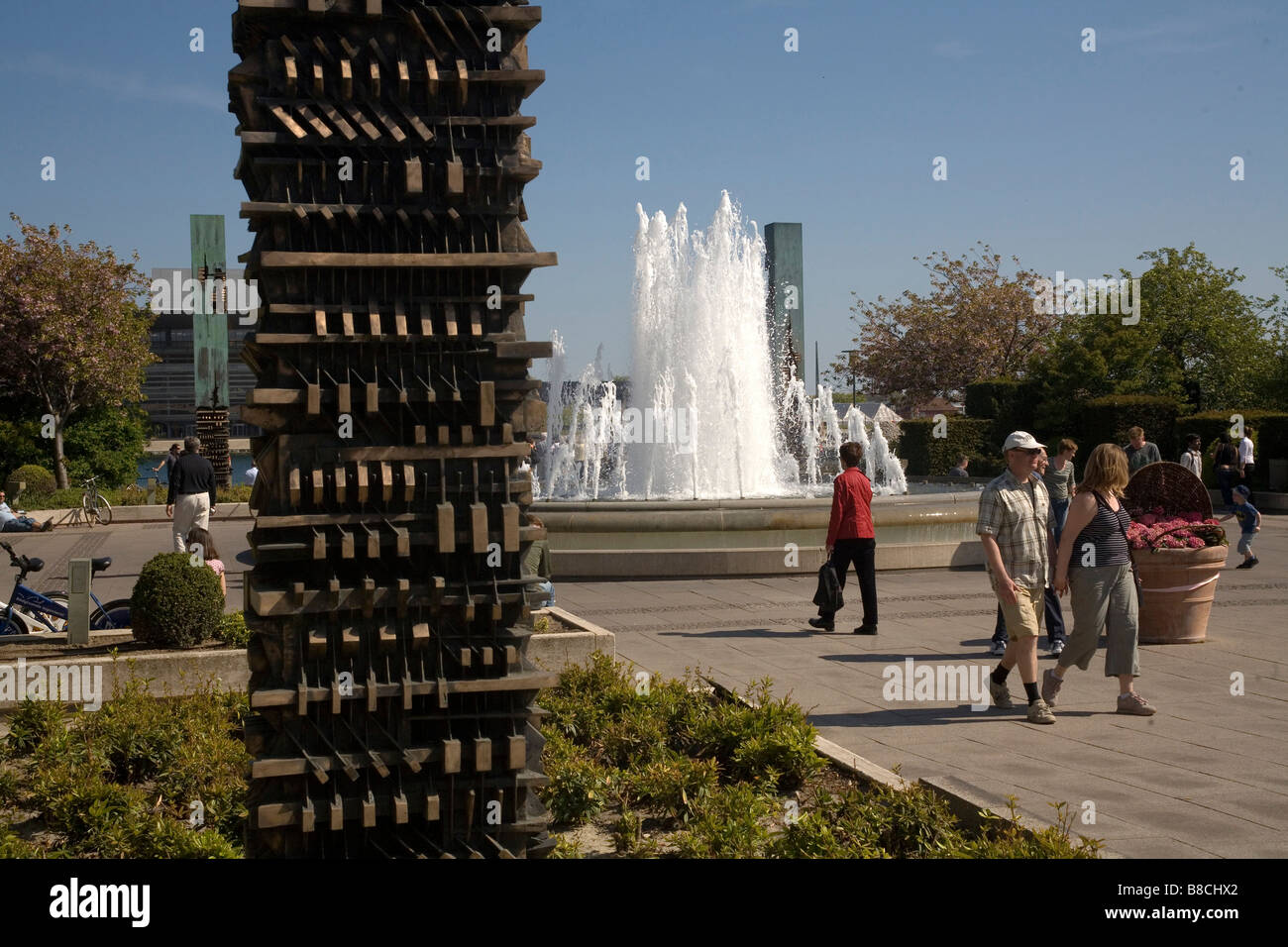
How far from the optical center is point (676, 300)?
23.5m

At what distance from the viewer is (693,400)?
22.1 meters

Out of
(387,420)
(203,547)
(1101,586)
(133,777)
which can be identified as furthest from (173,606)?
(1101,586)

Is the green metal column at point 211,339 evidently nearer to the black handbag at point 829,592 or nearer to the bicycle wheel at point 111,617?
the bicycle wheel at point 111,617

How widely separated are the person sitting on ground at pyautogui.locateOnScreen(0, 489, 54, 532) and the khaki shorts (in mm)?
20534

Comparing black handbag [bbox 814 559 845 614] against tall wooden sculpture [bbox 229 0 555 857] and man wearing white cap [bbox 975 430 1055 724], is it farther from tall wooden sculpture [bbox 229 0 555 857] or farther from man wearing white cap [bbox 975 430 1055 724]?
tall wooden sculpture [bbox 229 0 555 857]

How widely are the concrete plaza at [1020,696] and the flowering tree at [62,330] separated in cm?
1636

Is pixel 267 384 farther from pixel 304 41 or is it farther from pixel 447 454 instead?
pixel 304 41

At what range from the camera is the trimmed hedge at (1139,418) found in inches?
1248

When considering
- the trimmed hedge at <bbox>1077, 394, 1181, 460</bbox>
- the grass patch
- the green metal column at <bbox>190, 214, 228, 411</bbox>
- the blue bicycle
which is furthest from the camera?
the green metal column at <bbox>190, 214, 228, 411</bbox>

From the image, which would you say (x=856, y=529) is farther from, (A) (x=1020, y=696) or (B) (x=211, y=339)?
(B) (x=211, y=339)

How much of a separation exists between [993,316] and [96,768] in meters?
50.4

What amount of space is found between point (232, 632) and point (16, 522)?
17225 millimetres

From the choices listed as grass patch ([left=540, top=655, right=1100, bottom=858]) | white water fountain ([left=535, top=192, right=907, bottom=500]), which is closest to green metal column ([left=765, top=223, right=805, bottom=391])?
white water fountain ([left=535, top=192, right=907, bottom=500])

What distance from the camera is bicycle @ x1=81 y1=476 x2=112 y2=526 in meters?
26.2
